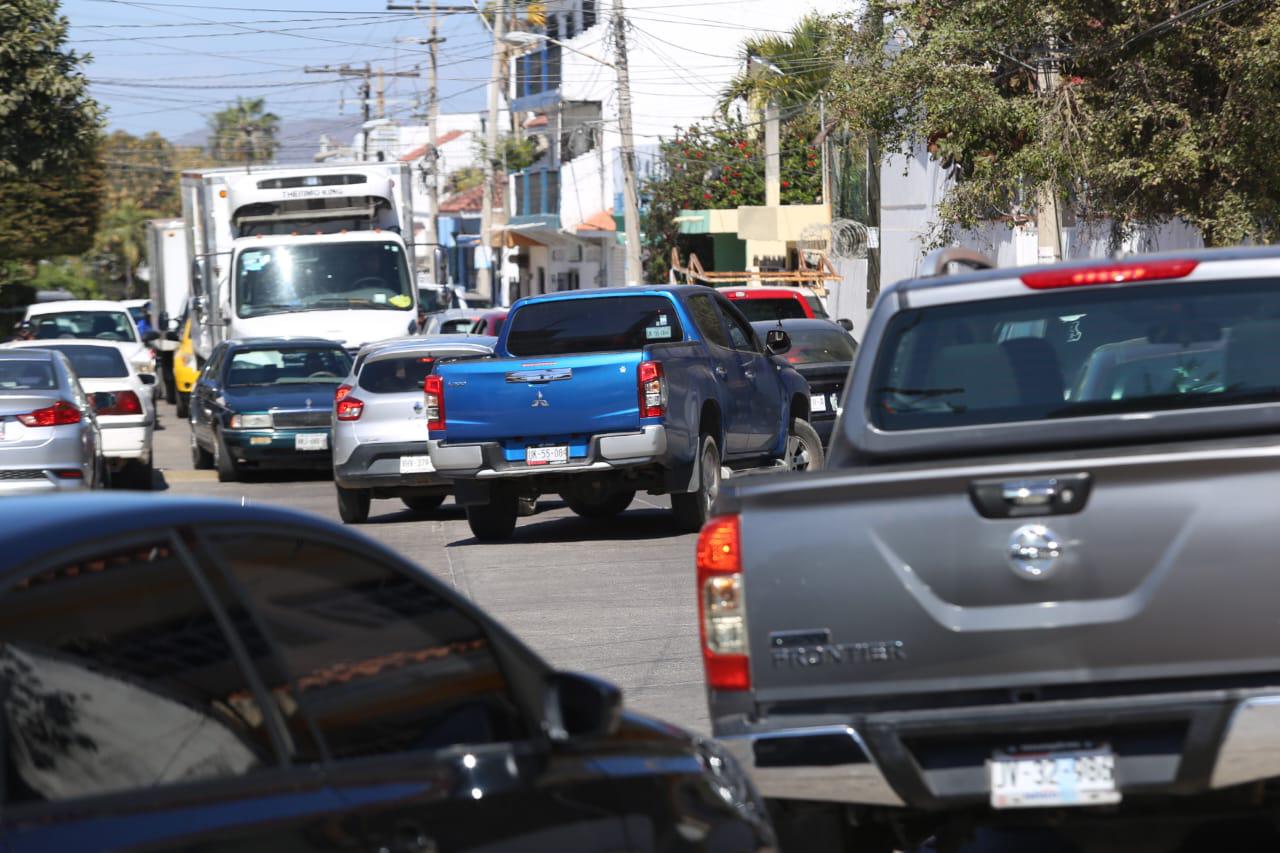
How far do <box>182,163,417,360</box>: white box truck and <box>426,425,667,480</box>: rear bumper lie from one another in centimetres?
1114

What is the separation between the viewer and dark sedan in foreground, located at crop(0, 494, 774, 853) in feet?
10.4

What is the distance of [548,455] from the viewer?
14867 mm

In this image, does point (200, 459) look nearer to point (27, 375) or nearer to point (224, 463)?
point (224, 463)

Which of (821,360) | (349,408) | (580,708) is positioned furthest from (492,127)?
(580,708)

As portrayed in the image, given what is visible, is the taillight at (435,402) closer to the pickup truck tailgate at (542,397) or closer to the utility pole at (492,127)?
the pickup truck tailgate at (542,397)

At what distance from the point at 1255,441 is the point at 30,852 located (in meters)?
3.50

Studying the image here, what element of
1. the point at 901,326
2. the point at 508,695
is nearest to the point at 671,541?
the point at 901,326

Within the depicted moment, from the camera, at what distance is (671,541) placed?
1541 cm

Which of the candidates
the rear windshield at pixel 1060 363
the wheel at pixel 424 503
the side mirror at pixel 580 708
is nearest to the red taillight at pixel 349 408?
the wheel at pixel 424 503

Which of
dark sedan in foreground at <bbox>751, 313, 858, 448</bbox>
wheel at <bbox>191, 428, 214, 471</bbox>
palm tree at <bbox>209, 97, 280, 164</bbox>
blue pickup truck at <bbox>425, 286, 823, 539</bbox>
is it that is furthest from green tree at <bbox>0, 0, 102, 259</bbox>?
palm tree at <bbox>209, 97, 280, 164</bbox>

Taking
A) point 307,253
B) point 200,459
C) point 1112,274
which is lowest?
point 200,459

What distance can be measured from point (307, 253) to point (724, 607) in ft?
71.8

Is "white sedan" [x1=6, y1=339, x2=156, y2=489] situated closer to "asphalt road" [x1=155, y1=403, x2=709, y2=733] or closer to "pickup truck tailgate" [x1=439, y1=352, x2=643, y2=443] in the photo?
"asphalt road" [x1=155, y1=403, x2=709, y2=733]

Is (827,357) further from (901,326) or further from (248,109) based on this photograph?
(248,109)
